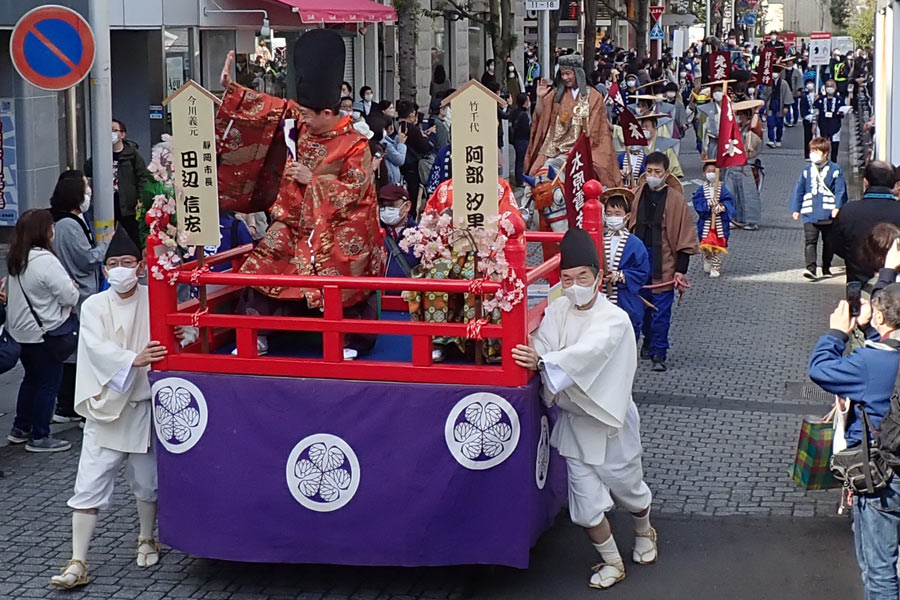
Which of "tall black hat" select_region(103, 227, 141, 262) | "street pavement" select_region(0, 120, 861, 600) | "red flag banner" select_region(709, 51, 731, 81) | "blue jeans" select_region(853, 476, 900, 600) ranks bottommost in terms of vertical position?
"street pavement" select_region(0, 120, 861, 600)

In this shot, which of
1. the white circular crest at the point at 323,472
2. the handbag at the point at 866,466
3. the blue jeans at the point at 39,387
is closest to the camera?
the handbag at the point at 866,466

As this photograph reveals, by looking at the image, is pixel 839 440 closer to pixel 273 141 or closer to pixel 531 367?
pixel 531 367

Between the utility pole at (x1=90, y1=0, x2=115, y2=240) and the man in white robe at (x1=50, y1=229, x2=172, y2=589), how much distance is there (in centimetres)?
403

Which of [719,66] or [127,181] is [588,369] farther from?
[719,66]

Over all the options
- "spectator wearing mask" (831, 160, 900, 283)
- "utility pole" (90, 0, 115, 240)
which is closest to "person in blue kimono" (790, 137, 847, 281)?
A: "spectator wearing mask" (831, 160, 900, 283)

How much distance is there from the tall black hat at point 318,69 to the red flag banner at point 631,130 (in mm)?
8836

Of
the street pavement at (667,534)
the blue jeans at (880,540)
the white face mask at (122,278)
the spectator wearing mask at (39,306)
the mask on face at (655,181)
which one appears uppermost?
the mask on face at (655,181)

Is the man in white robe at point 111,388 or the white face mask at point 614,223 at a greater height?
the white face mask at point 614,223

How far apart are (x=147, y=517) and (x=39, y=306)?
83.8 inches

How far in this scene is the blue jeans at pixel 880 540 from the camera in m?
5.39

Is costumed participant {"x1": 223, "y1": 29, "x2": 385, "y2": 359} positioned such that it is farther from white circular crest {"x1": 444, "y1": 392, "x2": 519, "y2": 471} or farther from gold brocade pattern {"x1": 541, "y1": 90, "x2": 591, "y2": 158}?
gold brocade pattern {"x1": 541, "y1": 90, "x2": 591, "y2": 158}

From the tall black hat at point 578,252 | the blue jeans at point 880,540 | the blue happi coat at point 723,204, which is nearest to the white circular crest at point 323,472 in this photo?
the tall black hat at point 578,252

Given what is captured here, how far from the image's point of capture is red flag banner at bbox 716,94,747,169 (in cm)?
1557

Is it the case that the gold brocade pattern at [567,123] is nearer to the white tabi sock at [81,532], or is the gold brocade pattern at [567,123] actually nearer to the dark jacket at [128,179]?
the dark jacket at [128,179]
